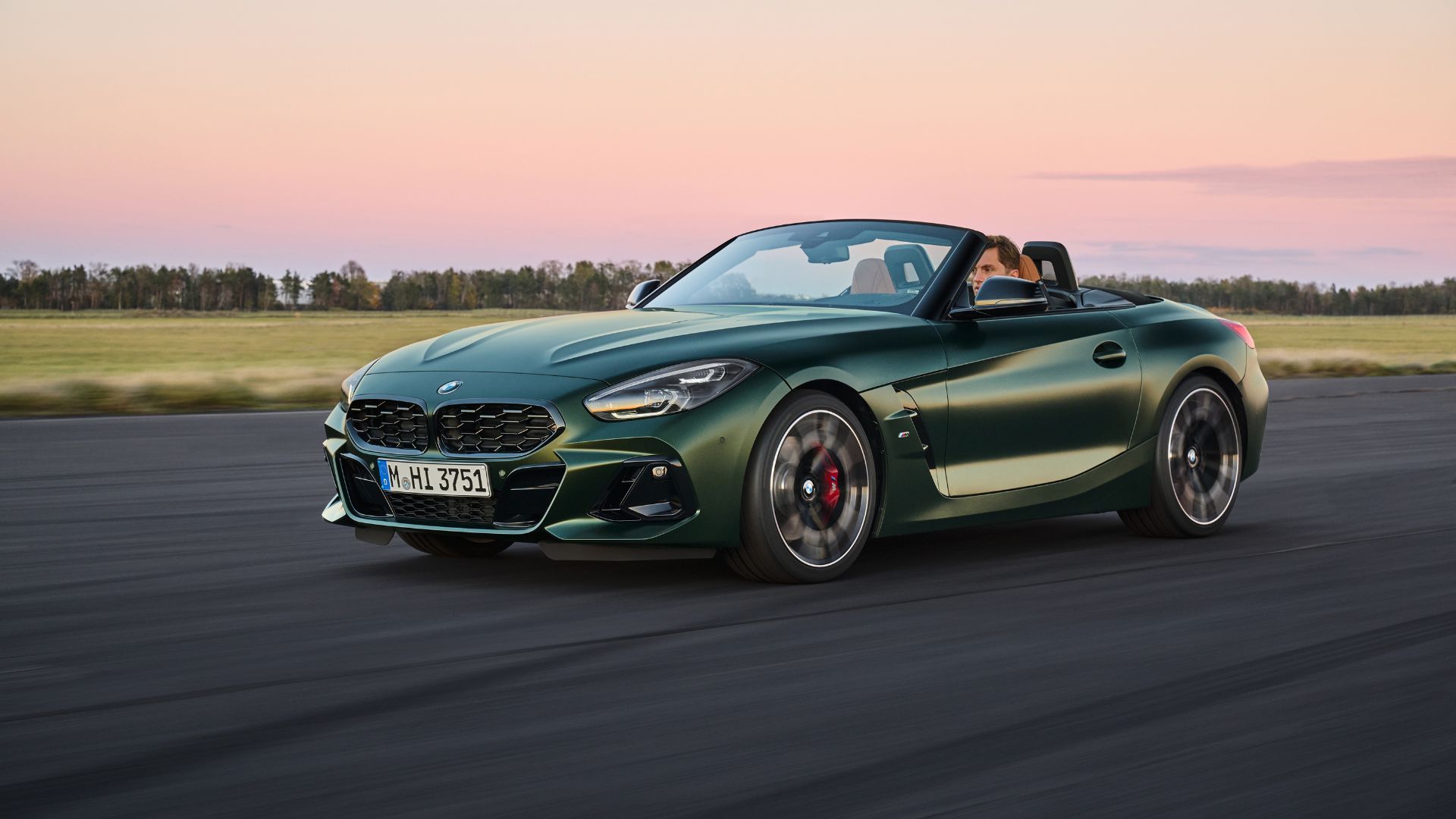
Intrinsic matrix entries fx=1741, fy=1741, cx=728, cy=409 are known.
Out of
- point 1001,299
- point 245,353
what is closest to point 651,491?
point 1001,299

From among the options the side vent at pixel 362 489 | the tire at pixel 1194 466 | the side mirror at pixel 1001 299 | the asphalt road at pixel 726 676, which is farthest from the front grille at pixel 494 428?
the tire at pixel 1194 466

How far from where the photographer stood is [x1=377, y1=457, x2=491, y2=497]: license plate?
20.1 ft

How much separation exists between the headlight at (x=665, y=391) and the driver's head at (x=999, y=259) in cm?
197

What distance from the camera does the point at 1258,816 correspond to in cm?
351

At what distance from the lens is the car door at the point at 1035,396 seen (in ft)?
22.7

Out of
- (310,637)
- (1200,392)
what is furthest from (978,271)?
(310,637)

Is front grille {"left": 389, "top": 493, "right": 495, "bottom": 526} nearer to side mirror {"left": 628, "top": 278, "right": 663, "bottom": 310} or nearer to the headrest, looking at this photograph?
side mirror {"left": 628, "top": 278, "right": 663, "bottom": 310}

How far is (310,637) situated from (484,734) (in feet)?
4.75

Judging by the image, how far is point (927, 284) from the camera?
726 cm

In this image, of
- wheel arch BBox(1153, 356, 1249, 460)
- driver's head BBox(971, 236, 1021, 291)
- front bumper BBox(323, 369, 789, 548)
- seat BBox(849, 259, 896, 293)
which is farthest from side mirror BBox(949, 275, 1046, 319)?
front bumper BBox(323, 369, 789, 548)

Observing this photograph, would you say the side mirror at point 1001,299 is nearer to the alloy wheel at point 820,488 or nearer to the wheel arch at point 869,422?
the wheel arch at point 869,422

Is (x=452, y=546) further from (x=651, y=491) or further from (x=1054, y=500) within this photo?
(x=1054, y=500)

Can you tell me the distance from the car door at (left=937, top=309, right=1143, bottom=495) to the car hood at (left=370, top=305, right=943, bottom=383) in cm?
28

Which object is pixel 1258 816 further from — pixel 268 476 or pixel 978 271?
pixel 268 476
